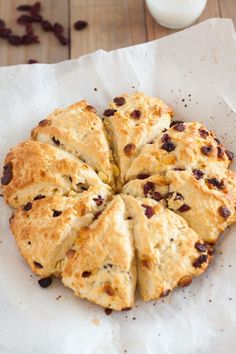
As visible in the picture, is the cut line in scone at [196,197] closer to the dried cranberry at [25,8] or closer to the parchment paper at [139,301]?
the parchment paper at [139,301]

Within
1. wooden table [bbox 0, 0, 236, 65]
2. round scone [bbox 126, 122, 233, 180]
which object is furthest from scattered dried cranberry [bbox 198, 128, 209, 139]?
wooden table [bbox 0, 0, 236, 65]

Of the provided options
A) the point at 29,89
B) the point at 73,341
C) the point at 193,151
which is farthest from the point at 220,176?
the point at 29,89

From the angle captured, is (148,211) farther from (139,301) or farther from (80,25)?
(80,25)

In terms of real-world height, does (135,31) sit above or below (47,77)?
above

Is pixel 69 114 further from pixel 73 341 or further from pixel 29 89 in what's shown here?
pixel 73 341

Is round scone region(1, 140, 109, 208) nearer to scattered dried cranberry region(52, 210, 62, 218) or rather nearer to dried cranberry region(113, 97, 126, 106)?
scattered dried cranberry region(52, 210, 62, 218)

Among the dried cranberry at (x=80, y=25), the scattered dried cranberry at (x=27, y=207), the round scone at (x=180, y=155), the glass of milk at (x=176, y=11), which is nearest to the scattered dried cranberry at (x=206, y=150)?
the round scone at (x=180, y=155)
